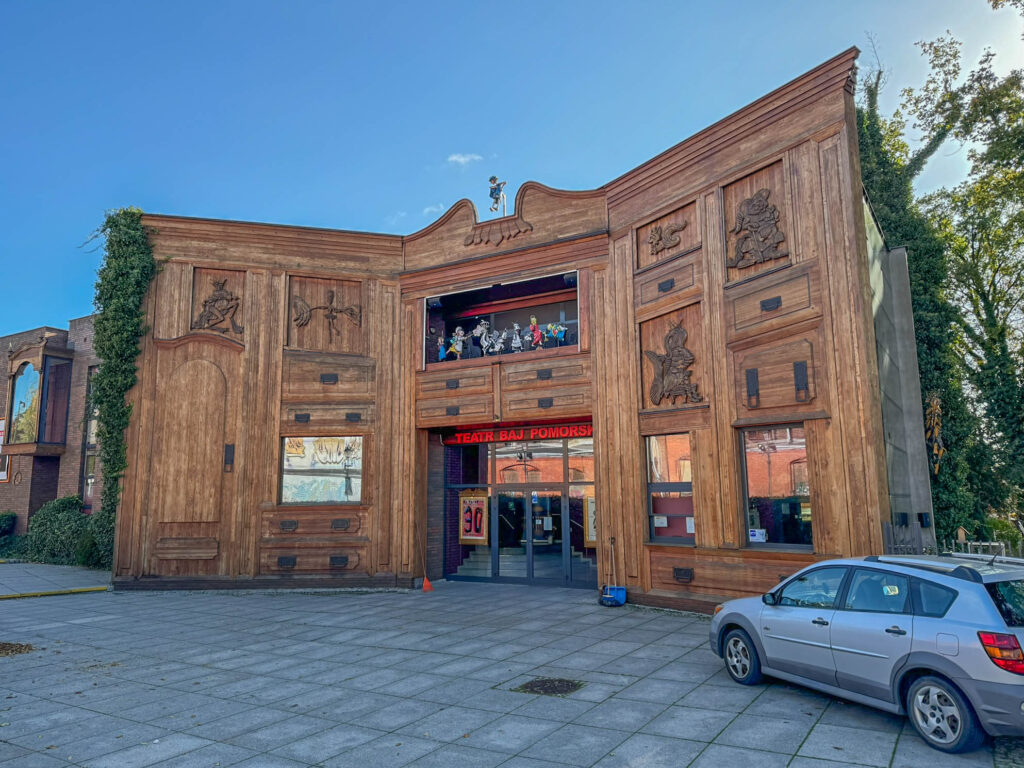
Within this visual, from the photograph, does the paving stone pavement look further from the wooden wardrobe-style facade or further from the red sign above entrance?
the red sign above entrance

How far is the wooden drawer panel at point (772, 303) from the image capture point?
36.5 feet

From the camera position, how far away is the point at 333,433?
54.1 ft

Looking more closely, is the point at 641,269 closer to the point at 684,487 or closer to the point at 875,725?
the point at 684,487

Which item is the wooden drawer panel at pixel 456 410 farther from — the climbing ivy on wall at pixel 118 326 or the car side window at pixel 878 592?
the car side window at pixel 878 592

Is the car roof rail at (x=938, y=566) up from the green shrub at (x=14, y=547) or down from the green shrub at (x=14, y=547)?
up

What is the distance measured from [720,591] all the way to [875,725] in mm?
5798

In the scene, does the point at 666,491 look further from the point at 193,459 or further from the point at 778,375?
the point at 193,459

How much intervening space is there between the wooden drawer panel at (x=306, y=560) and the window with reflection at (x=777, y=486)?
9101 millimetres

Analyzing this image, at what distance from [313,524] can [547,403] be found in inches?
247

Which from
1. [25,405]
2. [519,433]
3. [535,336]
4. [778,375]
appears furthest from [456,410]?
[25,405]

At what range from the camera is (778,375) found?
449 inches

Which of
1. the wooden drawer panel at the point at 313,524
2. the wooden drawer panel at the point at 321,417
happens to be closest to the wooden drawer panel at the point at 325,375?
the wooden drawer panel at the point at 321,417

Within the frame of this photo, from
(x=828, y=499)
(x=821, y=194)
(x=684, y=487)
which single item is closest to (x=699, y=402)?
(x=684, y=487)

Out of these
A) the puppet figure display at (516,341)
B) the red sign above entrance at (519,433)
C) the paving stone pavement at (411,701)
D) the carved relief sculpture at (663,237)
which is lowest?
the paving stone pavement at (411,701)
